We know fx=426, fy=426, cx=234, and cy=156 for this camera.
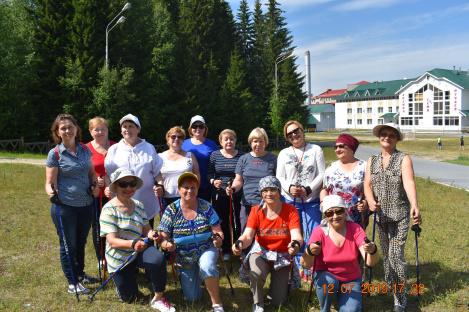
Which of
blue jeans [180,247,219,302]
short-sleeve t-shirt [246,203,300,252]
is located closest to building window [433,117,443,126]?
short-sleeve t-shirt [246,203,300,252]

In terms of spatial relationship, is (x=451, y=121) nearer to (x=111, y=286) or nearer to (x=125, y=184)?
(x=111, y=286)

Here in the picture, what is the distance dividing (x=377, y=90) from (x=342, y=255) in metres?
96.6

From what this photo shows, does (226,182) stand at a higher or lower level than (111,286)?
higher

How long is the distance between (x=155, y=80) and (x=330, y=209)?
30.2 m

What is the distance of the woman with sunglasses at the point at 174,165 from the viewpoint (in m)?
5.54

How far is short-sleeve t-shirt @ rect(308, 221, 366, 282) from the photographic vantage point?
411 cm

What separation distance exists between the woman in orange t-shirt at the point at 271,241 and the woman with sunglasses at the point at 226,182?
1.20 m

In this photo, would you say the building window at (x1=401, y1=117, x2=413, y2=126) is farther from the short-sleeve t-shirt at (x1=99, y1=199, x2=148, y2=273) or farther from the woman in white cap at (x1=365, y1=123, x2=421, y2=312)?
the short-sleeve t-shirt at (x1=99, y1=199, x2=148, y2=273)

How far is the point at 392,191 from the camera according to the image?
4.54 m

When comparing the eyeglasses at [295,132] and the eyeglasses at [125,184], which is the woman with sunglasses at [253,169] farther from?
the eyeglasses at [125,184]

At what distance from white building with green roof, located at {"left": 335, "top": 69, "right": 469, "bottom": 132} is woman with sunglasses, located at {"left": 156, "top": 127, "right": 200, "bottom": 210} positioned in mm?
73680

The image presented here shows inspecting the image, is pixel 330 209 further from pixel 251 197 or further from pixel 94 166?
pixel 94 166

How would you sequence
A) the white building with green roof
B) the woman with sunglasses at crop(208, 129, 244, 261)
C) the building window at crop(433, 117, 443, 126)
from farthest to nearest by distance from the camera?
the building window at crop(433, 117, 443, 126)
the white building with green roof
the woman with sunglasses at crop(208, 129, 244, 261)

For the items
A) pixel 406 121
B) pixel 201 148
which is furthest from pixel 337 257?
pixel 406 121
